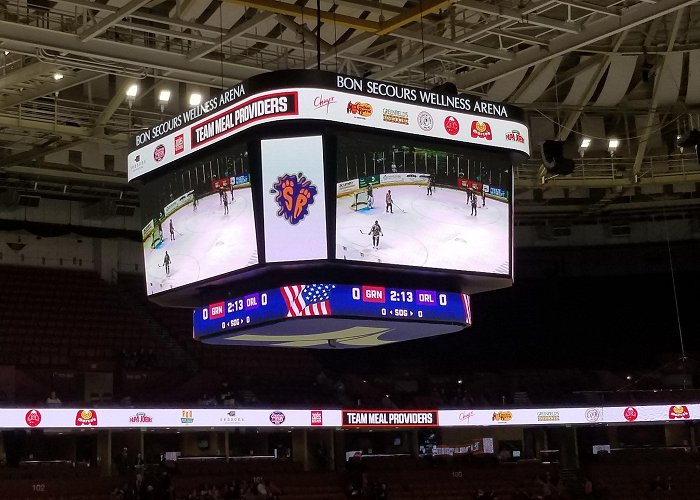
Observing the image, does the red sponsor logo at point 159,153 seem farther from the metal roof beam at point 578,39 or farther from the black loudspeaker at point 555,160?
the black loudspeaker at point 555,160

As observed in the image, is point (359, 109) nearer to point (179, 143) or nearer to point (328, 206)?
point (328, 206)

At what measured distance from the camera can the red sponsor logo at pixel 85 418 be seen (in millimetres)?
24219

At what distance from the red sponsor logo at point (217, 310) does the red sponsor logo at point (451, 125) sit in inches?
132

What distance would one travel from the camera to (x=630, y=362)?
34938 mm

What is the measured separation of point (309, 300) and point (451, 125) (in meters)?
2.62

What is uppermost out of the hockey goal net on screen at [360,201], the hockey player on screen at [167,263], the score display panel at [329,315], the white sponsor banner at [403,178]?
the white sponsor banner at [403,178]

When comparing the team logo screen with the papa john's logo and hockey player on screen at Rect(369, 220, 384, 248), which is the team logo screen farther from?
hockey player on screen at Rect(369, 220, 384, 248)

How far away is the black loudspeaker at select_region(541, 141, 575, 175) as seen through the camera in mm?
20750

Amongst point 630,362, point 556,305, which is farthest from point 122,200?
point 630,362

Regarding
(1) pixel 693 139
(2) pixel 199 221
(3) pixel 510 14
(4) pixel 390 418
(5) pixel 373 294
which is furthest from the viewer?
(4) pixel 390 418

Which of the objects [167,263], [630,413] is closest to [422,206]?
[167,263]

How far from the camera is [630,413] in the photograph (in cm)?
2978

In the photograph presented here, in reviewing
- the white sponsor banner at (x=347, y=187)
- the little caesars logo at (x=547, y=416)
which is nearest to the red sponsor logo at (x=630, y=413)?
the little caesars logo at (x=547, y=416)

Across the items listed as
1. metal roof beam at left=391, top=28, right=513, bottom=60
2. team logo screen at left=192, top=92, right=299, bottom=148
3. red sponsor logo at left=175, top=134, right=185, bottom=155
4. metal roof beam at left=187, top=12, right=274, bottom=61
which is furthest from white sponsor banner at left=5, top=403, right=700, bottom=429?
team logo screen at left=192, top=92, right=299, bottom=148
